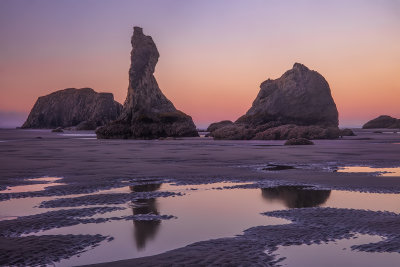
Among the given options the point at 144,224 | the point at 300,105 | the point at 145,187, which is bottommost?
the point at 144,224

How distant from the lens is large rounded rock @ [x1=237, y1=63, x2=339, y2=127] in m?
58.4

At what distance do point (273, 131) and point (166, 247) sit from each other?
136 ft

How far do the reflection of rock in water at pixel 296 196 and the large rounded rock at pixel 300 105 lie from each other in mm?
47290

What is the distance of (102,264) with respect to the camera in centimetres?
475

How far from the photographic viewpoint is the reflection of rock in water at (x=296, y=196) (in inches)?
335

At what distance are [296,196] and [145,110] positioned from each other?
2049 inches

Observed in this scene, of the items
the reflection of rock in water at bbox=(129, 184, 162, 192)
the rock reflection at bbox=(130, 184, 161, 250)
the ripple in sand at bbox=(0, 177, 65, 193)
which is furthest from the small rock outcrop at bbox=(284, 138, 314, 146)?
the rock reflection at bbox=(130, 184, 161, 250)

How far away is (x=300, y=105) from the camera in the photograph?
5875 centimetres

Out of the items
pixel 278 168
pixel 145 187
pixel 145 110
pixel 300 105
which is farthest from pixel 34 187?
pixel 300 105

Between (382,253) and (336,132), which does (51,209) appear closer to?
(382,253)

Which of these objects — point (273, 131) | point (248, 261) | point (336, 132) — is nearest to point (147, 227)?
point (248, 261)

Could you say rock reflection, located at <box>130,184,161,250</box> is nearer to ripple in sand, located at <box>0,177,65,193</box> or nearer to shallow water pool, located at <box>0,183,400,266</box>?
shallow water pool, located at <box>0,183,400,266</box>

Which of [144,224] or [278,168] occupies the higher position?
[278,168]

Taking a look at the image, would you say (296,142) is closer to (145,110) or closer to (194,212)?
(194,212)
